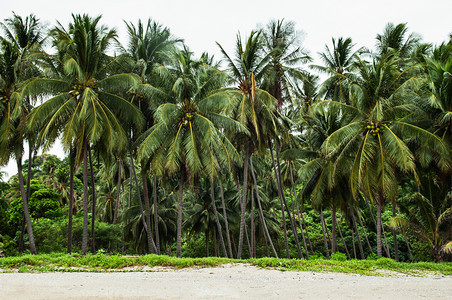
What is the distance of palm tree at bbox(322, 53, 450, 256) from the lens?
1459 centimetres

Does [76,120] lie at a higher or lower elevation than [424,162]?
higher

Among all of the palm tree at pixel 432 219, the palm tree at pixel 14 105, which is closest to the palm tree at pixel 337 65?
the palm tree at pixel 432 219

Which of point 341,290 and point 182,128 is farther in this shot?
point 182,128

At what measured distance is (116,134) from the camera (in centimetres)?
1606

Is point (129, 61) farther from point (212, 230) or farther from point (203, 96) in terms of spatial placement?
point (212, 230)

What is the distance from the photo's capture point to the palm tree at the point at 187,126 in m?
15.7

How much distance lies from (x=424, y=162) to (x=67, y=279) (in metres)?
14.6

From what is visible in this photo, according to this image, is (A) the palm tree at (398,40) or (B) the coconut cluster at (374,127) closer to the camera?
(B) the coconut cluster at (374,127)

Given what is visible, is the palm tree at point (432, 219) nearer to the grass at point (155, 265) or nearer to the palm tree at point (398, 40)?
the grass at point (155, 265)

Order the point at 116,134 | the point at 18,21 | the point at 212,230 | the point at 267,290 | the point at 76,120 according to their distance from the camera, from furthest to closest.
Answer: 1. the point at 212,230
2. the point at 18,21
3. the point at 116,134
4. the point at 76,120
5. the point at 267,290

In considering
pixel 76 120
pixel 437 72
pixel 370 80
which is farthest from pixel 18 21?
pixel 437 72

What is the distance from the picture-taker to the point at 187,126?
55.4 feet

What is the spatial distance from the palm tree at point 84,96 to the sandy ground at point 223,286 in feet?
20.9

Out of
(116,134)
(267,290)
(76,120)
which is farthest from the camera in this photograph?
(116,134)
